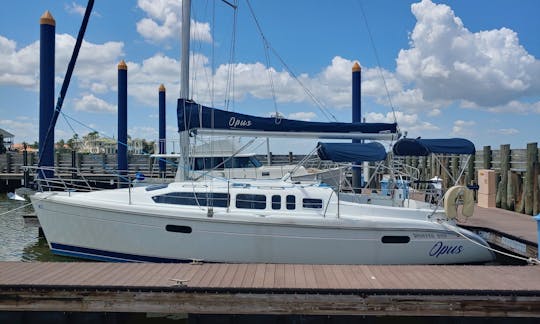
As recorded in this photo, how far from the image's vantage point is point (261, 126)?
9.96 m

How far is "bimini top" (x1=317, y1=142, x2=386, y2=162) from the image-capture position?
8.79 metres

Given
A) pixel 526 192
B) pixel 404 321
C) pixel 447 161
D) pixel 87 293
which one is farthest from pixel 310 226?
pixel 447 161

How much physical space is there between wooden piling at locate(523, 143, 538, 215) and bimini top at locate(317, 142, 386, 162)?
7777 millimetres

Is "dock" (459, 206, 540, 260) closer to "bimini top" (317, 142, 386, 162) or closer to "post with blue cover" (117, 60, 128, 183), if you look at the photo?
"bimini top" (317, 142, 386, 162)

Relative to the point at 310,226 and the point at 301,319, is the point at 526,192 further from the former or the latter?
the point at 301,319

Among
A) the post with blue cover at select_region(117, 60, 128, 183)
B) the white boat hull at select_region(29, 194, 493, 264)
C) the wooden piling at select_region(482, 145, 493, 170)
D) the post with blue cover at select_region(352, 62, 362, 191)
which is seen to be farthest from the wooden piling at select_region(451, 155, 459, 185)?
the post with blue cover at select_region(117, 60, 128, 183)

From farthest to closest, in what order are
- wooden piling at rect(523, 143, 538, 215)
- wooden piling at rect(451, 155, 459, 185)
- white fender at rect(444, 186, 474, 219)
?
1. wooden piling at rect(451, 155, 459, 185)
2. wooden piling at rect(523, 143, 538, 215)
3. white fender at rect(444, 186, 474, 219)

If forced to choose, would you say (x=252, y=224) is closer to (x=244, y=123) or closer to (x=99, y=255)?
(x=244, y=123)

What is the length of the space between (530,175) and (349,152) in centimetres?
857

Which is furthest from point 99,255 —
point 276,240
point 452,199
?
point 452,199

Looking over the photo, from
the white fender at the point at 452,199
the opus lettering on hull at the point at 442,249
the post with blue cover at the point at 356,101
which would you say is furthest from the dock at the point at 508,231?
the post with blue cover at the point at 356,101

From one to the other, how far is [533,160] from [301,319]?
1158 cm

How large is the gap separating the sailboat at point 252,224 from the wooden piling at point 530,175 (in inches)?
252

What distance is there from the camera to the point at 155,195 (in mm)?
9453
